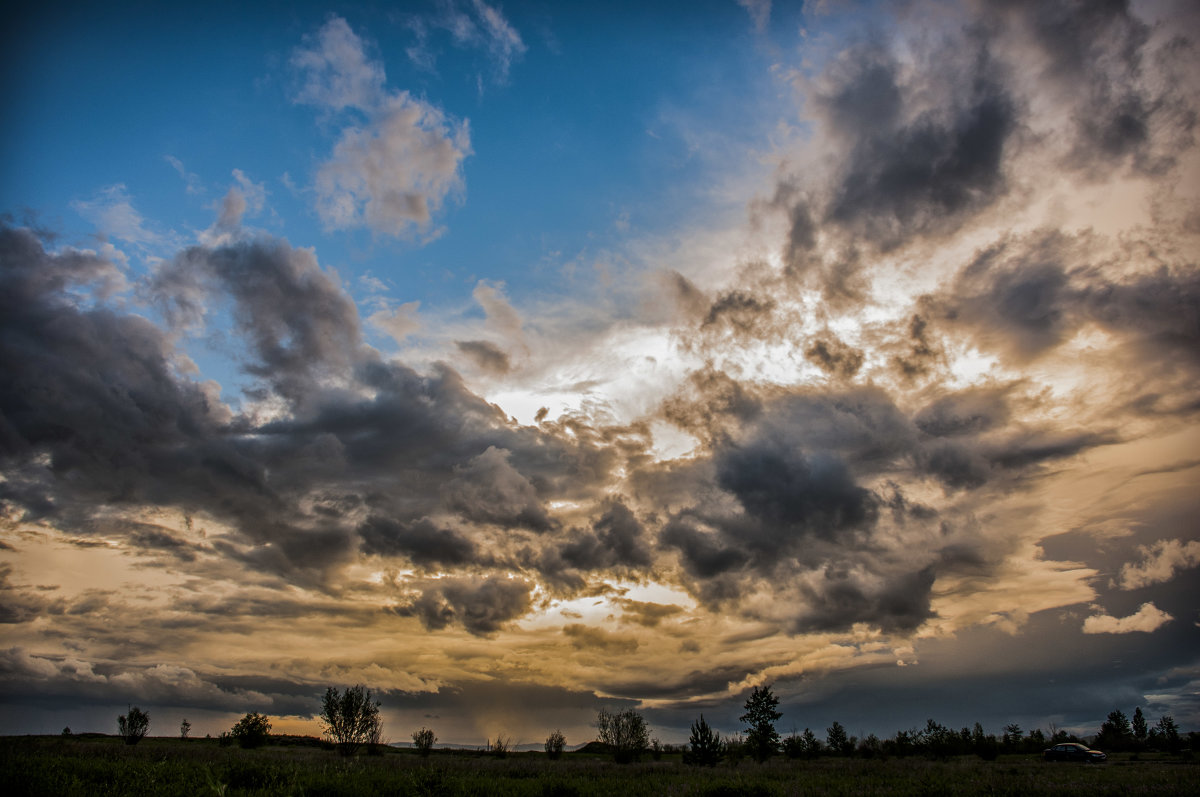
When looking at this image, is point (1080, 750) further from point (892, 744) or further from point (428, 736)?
point (428, 736)

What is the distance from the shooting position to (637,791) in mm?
28031

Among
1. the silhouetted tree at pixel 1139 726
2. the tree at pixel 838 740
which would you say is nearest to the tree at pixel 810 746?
the tree at pixel 838 740

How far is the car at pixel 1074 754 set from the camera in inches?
2330

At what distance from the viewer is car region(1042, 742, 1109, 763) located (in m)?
59.2

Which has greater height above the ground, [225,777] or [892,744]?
[225,777]

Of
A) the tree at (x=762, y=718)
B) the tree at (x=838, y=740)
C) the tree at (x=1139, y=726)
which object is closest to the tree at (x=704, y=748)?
the tree at (x=762, y=718)

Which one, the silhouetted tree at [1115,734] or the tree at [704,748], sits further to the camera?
the silhouetted tree at [1115,734]

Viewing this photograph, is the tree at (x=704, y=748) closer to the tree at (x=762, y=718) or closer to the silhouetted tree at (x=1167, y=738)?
the tree at (x=762, y=718)

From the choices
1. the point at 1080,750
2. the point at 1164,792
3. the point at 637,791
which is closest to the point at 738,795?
the point at 637,791

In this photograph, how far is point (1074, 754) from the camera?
60281mm

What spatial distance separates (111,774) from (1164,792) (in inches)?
1930

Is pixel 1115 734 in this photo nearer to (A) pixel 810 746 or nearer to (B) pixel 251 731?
(A) pixel 810 746

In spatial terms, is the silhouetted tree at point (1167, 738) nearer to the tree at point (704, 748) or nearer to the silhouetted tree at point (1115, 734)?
the silhouetted tree at point (1115, 734)

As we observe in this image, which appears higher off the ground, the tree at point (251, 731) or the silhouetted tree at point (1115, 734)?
the tree at point (251, 731)
